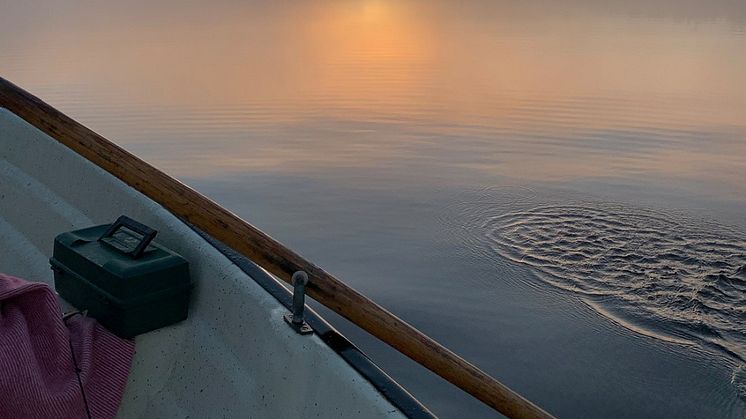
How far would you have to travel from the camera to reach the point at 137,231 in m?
2.54

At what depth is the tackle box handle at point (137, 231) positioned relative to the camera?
247 cm

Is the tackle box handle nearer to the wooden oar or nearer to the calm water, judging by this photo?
the wooden oar

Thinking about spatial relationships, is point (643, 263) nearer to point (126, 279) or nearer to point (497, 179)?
point (497, 179)

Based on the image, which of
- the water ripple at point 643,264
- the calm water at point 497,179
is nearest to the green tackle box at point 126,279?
the calm water at point 497,179

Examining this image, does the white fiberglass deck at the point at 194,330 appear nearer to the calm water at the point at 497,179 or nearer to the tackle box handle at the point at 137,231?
the tackle box handle at the point at 137,231

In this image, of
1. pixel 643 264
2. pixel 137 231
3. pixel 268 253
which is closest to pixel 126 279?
pixel 137 231

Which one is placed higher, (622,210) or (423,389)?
(622,210)

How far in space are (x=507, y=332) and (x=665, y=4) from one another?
3616cm

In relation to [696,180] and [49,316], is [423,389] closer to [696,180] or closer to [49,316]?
[49,316]

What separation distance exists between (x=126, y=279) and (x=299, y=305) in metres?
0.59

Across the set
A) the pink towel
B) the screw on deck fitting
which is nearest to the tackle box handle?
the pink towel

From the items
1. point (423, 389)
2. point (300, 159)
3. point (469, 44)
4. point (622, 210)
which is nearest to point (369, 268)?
point (423, 389)

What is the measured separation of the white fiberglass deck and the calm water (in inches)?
56.5

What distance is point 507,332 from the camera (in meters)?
4.37
